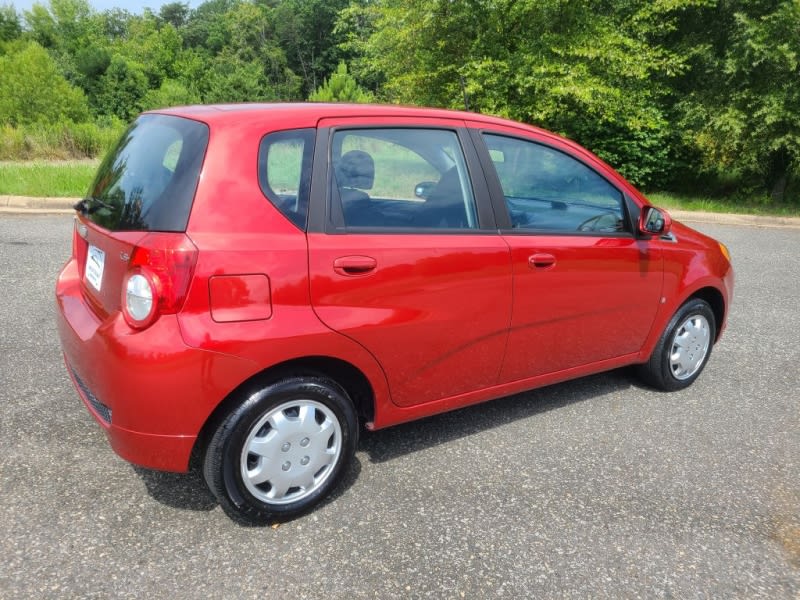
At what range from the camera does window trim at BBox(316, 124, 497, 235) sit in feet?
8.16

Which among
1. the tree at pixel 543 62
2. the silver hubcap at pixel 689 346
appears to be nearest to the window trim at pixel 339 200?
the silver hubcap at pixel 689 346

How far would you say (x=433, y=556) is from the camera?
241 cm

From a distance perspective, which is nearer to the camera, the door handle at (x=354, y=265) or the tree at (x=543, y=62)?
the door handle at (x=354, y=265)

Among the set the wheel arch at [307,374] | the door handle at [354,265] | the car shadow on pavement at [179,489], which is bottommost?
the car shadow on pavement at [179,489]

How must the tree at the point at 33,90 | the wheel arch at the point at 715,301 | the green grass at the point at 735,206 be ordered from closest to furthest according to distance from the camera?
1. the wheel arch at the point at 715,301
2. the green grass at the point at 735,206
3. the tree at the point at 33,90

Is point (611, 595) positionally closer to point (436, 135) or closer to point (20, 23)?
point (436, 135)

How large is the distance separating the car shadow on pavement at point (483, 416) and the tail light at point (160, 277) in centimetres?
140

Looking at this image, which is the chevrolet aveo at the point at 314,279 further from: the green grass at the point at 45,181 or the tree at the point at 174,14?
the tree at the point at 174,14

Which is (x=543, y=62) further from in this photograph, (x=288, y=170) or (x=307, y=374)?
(x=307, y=374)

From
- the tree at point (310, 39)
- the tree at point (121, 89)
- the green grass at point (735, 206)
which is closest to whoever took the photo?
the green grass at point (735, 206)

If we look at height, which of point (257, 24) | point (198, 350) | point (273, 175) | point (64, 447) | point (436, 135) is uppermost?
point (257, 24)

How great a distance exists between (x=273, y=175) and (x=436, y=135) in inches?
34.7

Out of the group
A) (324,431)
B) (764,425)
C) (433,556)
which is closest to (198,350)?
(324,431)

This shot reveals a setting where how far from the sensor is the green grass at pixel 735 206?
13609 millimetres
